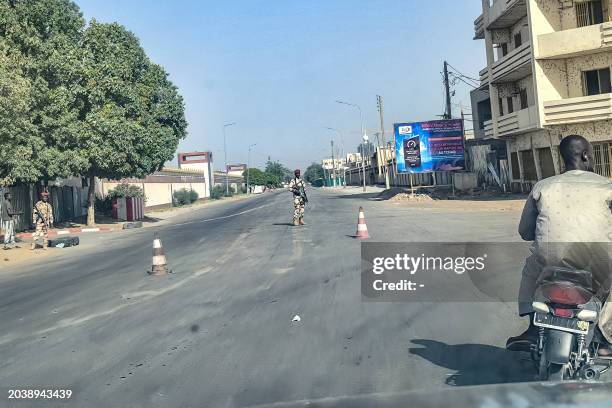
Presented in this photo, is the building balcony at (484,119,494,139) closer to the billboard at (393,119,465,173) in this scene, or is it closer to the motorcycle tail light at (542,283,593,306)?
the billboard at (393,119,465,173)

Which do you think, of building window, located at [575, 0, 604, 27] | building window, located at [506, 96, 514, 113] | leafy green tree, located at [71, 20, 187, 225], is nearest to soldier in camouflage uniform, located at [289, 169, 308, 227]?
leafy green tree, located at [71, 20, 187, 225]

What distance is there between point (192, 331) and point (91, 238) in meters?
17.3

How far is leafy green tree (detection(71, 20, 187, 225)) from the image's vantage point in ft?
82.8

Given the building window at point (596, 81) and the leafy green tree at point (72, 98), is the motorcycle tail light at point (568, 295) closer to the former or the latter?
the leafy green tree at point (72, 98)

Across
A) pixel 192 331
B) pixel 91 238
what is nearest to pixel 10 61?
pixel 91 238

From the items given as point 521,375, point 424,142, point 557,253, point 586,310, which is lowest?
point 521,375

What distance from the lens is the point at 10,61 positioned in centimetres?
1964

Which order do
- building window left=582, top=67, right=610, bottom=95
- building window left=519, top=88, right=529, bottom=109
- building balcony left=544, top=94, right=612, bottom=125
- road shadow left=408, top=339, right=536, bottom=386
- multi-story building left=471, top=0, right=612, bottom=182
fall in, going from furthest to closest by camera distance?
building window left=519, top=88, right=529, bottom=109 < building window left=582, top=67, right=610, bottom=95 < multi-story building left=471, top=0, right=612, bottom=182 < building balcony left=544, top=94, right=612, bottom=125 < road shadow left=408, top=339, right=536, bottom=386

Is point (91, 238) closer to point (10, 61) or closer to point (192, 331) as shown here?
point (10, 61)

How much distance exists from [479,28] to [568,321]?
3343 centimetres

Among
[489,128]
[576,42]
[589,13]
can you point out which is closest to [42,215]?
[576,42]

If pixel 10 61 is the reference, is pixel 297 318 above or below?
below

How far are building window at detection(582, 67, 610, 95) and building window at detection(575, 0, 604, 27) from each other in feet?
7.49

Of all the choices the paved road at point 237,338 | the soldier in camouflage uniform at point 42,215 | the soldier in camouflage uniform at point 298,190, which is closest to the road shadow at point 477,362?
the paved road at point 237,338
